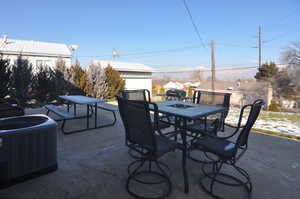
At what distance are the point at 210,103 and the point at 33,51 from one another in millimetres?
10948

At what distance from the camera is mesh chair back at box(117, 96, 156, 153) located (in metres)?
1.49

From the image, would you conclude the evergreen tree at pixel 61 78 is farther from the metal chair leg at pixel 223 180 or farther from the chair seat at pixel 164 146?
the metal chair leg at pixel 223 180

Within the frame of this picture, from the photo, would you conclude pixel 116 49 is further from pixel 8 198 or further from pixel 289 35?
pixel 8 198

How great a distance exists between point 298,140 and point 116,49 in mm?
20382

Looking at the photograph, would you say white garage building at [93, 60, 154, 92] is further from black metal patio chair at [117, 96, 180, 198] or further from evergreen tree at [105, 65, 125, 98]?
black metal patio chair at [117, 96, 180, 198]

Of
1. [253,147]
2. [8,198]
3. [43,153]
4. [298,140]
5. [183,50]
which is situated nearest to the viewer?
[8,198]

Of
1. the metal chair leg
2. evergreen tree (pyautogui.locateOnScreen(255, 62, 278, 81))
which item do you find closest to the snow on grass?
the metal chair leg

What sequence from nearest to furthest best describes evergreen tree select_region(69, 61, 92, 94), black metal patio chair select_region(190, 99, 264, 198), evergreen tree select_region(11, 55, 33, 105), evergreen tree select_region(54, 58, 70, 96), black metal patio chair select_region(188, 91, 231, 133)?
black metal patio chair select_region(190, 99, 264, 198) < black metal patio chair select_region(188, 91, 231, 133) < evergreen tree select_region(11, 55, 33, 105) < evergreen tree select_region(54, 58, 70, 96) < evergreen tree select_region(69, 61, 92, 94)

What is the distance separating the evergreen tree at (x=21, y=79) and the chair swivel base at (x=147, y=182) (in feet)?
20.1

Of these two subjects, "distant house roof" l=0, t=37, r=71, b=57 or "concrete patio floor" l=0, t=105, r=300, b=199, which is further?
"distant house roof" l=0, t=37, r=71, b=57

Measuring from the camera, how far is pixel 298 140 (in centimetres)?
331

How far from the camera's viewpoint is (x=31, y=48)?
1021cm

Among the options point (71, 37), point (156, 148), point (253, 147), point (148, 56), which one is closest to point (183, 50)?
point (148, 56)

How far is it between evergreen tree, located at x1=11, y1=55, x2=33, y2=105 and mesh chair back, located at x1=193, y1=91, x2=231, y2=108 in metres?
6.36
